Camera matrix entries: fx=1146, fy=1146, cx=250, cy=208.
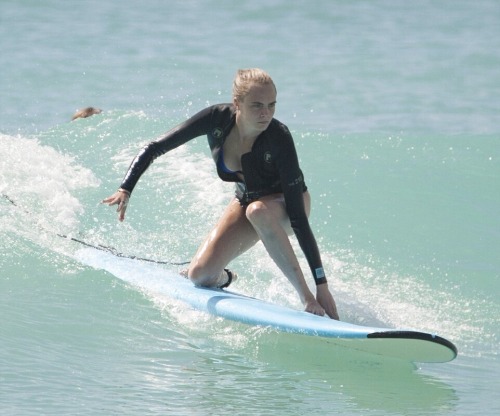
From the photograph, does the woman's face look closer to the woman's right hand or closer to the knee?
the knee

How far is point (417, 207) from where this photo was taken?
29.2 feet

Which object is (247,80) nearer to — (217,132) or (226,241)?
(217,132)

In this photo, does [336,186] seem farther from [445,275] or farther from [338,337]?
[338,337]

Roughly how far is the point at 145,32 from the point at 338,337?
497 inches

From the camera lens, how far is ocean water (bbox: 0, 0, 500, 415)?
5.21 metres

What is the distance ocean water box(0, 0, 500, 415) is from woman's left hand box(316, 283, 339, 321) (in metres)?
0.22

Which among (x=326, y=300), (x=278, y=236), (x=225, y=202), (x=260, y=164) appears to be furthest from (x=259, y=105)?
(x=225, y=202)

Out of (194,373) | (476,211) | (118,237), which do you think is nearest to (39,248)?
(118,237)

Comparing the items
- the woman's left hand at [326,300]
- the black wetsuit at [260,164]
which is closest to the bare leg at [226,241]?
the black wetsuit at [260,164]

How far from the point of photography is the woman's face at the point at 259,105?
5.53 m

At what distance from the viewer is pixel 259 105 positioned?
5562 mm

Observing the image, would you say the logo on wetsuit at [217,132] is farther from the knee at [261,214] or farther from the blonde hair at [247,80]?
the knee at [261,214]

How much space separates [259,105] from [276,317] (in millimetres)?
1052

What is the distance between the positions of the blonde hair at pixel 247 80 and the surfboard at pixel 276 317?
1090 mm
